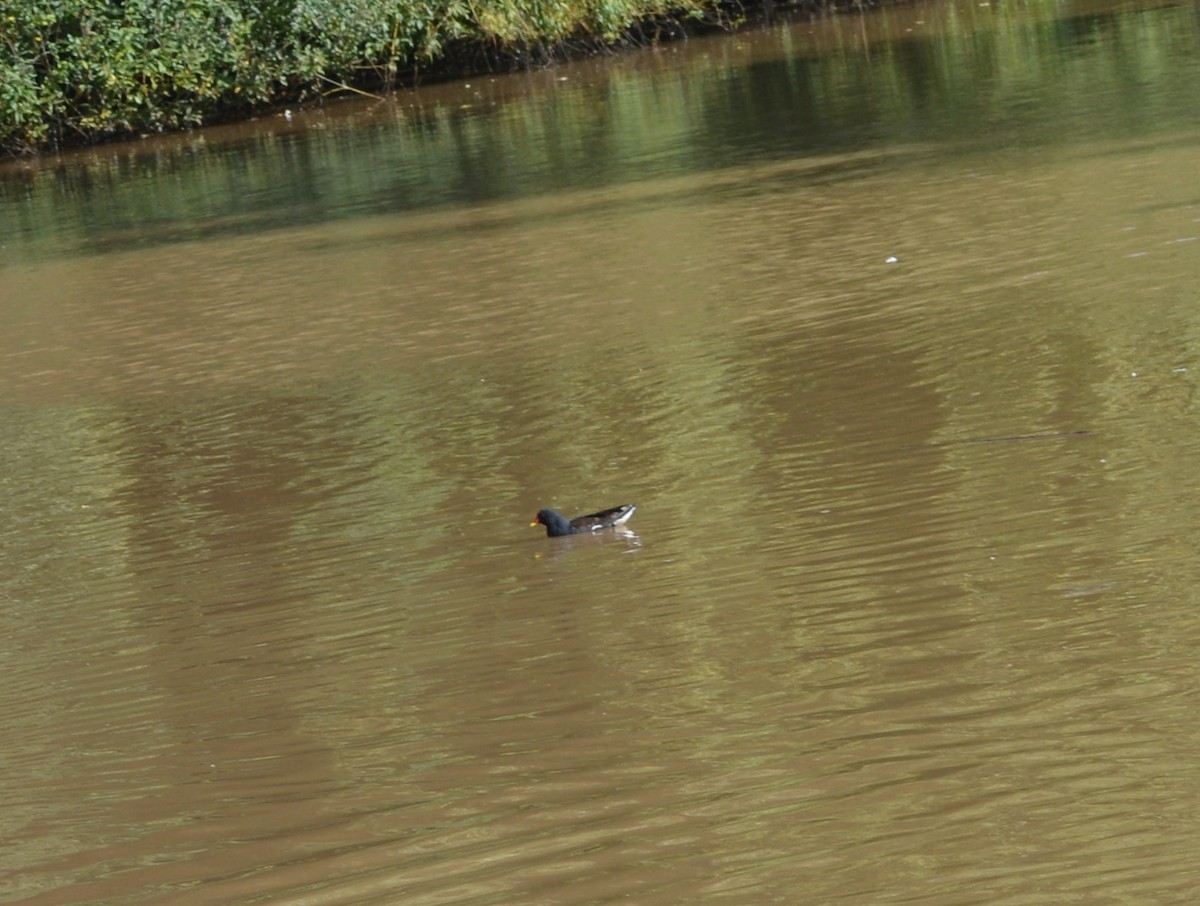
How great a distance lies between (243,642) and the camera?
7008mm

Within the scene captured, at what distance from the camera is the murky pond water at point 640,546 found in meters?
4.77

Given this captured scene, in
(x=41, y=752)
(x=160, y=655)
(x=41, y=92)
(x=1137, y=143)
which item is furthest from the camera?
(x=41, y=92)

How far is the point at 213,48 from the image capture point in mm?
32875

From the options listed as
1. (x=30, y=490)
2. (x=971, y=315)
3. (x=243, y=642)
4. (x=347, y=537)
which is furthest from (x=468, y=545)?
(x=971, y=315)

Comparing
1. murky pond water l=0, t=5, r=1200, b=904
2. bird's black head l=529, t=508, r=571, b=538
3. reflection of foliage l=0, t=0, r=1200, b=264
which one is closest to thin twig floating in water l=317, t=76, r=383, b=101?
reflection of foliage l=0, t=0, r=1200, b=264

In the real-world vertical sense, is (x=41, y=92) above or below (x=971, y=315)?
above

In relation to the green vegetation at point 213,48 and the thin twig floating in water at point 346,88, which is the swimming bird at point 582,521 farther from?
the thin twig floating in water at point 346,88

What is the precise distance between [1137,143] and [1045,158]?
0.79 metres

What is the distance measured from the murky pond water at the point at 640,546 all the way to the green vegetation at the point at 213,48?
14845 mm

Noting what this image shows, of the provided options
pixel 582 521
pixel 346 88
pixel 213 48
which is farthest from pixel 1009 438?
pixel 346 88

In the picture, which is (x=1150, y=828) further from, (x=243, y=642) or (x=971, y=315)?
(x=971, y=315)

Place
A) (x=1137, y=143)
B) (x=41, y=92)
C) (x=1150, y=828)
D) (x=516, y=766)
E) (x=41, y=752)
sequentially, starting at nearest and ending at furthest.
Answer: (x=1150, y=828)
(x=516, y=766)
(x=41, y=752)
(x=1137, y=143)
(x=41, y=92)

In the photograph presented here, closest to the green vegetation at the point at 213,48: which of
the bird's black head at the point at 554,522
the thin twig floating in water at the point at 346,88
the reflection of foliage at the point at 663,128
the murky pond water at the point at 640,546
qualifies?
the thin twig floating in water at the point at 346,88

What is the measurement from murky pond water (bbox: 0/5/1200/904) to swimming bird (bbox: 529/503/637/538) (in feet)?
0.29
